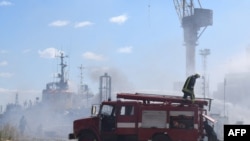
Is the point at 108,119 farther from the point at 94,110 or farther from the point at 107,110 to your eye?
the point at 94,110

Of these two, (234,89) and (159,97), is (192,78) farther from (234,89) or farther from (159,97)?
(234,89)

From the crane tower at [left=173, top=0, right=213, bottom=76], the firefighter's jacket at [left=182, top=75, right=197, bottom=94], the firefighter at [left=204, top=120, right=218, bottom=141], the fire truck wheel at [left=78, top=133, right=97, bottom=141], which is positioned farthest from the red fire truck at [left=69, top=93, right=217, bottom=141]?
the crane tower at [left=173, top=0, right=213, bottom=76]

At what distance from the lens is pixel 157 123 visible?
17.2 m

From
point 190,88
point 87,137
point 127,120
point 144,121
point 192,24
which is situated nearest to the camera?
point 144,121

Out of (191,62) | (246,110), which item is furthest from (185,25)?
(246,110)

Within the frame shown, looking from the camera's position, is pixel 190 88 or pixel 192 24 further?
pixel 192 24

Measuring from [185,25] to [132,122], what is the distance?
112 metres

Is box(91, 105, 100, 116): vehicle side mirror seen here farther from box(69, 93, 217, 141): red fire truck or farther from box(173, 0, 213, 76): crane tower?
box(173, 0, 213, 76): crane tower

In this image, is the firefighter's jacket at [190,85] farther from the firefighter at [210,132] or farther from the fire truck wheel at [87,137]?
the fire truck wheel at [87,137]

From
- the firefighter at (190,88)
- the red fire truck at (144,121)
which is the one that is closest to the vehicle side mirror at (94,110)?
the red fire truck at (144,121)

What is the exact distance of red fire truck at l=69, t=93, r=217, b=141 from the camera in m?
17.2

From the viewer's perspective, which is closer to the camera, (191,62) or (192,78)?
(192,78)

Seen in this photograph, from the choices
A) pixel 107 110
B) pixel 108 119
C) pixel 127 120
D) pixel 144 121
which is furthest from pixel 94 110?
pixel 144 121

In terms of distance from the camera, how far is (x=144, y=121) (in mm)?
17250
